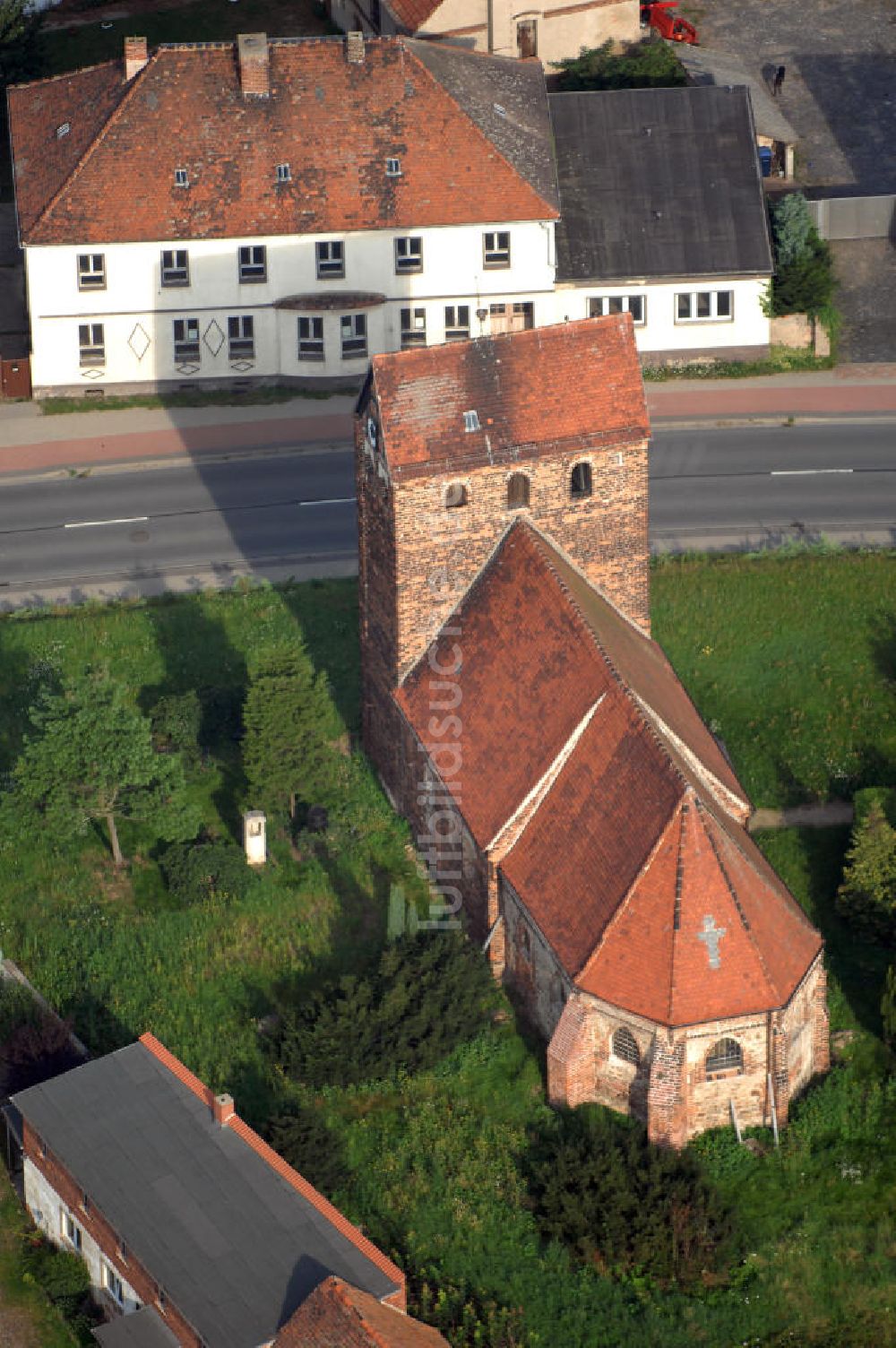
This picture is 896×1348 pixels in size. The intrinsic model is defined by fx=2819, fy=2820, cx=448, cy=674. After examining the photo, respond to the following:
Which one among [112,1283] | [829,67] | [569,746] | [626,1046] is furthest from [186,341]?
[112,1283]

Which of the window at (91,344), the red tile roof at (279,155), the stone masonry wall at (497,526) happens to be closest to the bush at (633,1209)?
the stone masonry wall at (497,526)

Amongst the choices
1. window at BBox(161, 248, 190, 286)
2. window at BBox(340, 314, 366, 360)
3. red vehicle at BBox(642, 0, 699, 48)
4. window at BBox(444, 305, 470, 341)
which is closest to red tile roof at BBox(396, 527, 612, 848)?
window at BBox(340, 314, 366, 360)

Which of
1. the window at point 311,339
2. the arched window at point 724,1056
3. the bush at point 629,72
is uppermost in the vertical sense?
the bush at point 629,72

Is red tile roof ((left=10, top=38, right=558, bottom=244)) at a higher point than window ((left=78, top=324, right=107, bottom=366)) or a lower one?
higher

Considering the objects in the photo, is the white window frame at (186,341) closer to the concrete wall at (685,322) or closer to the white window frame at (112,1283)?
the concrete wall at (685,322)

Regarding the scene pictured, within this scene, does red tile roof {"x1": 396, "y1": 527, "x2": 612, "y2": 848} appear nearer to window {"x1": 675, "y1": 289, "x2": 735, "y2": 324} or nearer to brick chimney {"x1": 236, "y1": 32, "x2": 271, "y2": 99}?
window {"x1": 675, "y1": 289, "x2": 735, "y2": 324}

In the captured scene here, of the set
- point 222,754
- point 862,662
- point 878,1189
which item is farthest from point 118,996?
point 862,662

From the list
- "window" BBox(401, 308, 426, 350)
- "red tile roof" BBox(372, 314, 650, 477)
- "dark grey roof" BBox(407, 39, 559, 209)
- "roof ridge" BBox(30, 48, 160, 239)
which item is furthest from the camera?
"window" BBox(401, 308, 426, 350)
